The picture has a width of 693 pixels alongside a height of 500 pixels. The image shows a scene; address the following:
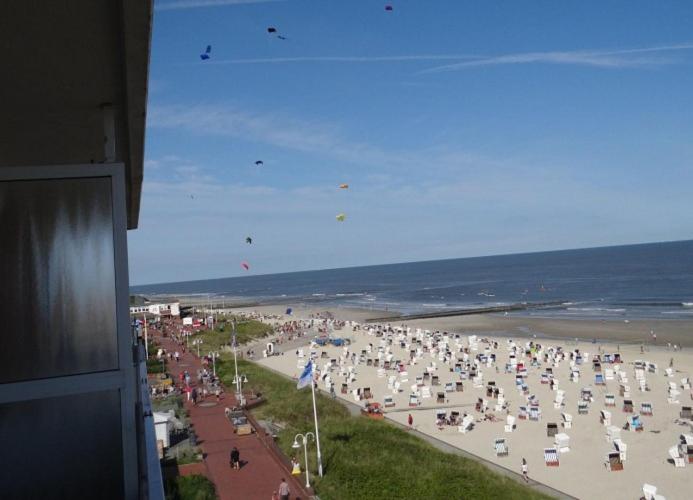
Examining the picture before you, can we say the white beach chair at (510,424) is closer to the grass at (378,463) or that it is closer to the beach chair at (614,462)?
the grass at (378,463)

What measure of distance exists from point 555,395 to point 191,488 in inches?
666

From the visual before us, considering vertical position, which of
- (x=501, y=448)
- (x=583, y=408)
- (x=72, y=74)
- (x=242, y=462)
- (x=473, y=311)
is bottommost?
(x=501, y=448)

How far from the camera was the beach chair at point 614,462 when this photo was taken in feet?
53.3

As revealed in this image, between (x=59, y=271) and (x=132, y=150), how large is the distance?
4.68ft

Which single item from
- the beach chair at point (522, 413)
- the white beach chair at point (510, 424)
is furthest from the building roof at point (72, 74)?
the beach chair at point (522, 413)

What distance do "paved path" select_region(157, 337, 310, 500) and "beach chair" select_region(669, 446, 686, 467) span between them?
10275mm

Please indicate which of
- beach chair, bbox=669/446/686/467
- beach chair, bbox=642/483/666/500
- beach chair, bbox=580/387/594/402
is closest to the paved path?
beach chair, bbox=642/483/666/500

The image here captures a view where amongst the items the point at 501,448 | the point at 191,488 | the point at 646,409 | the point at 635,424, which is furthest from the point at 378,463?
the point at 646,409

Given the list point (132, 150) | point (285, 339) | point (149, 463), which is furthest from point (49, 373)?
point (285, 339)

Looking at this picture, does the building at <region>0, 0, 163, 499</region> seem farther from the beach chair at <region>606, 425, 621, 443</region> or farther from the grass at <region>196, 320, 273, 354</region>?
the grass at <region>196, 320, 273, 354</region>

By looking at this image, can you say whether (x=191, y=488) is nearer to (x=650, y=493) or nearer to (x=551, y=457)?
(x=551, y=457)

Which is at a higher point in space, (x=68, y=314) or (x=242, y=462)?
(x=68, y=314)

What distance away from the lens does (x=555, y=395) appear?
25188 mm

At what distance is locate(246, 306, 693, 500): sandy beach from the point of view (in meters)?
16.2
